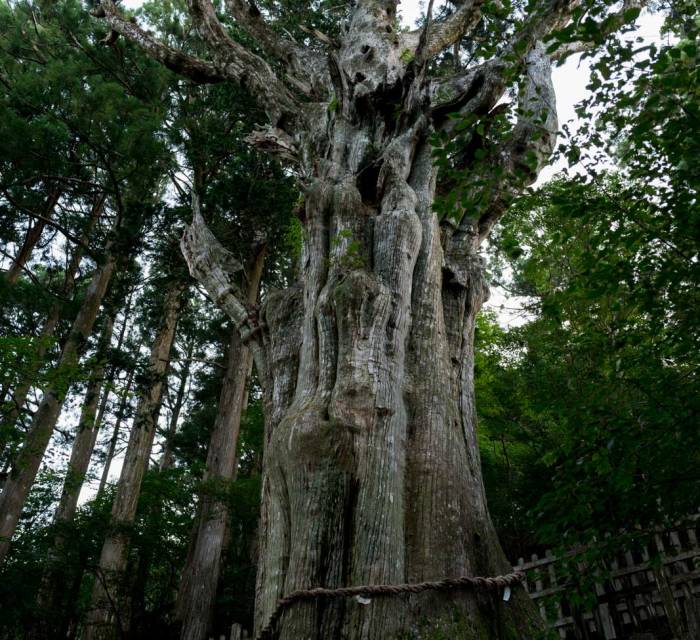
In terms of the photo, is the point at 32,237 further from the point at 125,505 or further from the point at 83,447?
the point at 125,505

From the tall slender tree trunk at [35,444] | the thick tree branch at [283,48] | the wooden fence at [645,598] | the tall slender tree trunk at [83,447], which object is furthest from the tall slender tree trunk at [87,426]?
the thick tree branch at [283,48]

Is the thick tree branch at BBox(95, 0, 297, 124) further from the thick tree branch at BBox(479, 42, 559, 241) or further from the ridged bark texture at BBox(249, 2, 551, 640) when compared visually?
the thick tree branch at BBox(479, 42, 559, 241)

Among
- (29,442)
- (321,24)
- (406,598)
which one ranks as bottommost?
(406,598)

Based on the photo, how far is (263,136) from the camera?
6.11 m

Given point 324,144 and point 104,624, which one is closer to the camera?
point 324,144

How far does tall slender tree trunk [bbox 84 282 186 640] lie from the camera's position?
8.40 metres

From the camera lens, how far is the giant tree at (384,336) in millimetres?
2715

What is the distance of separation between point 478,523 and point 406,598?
0.69 metres

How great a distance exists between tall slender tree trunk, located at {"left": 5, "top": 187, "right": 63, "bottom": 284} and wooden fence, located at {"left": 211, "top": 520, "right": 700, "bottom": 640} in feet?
30.0

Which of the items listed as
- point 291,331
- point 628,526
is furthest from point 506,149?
point 628,526

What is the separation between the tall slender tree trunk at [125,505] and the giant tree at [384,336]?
586 cm

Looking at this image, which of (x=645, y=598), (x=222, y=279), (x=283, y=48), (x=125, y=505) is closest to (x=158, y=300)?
(x=125, y=505)

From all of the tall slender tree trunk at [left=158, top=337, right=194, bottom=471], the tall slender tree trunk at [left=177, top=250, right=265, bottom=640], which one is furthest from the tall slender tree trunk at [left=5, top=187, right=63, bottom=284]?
the tall slender tree trunk at [left=158, top=337, right=194, bottom=471]

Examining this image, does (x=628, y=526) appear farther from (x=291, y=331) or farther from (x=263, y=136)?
(x=263, y=136)
